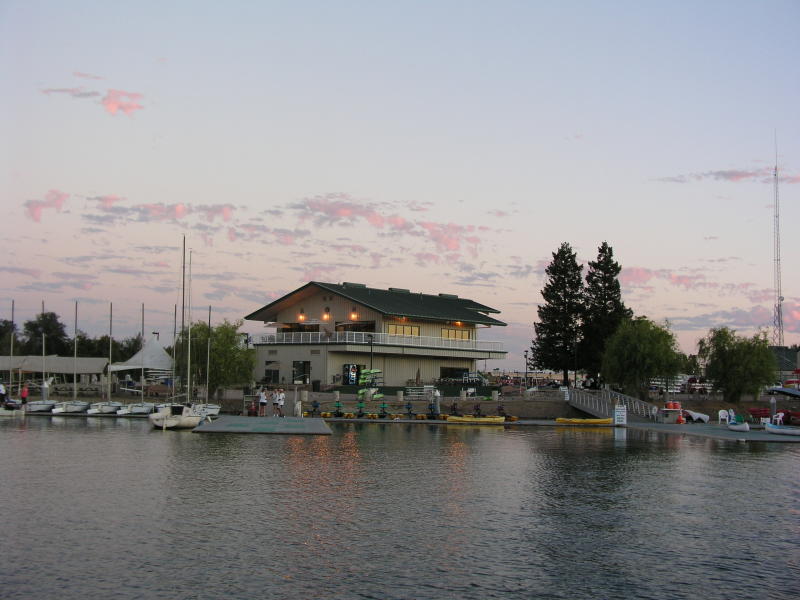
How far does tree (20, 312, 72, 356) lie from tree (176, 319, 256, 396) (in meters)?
60.0

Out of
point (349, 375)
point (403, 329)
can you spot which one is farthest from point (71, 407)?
point (403, 329)

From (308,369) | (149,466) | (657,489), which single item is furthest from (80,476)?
(308,369)

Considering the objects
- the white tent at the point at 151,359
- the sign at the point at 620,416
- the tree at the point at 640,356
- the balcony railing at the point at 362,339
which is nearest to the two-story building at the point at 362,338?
the balcony railing at the point at 362,339

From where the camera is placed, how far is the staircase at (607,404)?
6259 cm

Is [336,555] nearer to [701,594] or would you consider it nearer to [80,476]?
[701,594]

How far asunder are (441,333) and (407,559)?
69.8 m

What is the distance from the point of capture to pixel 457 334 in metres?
89.1

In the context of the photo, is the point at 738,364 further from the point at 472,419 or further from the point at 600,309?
the point at 472,419

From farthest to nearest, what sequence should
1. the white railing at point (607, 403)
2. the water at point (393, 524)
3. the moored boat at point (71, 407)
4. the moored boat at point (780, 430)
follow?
the moored boat at point (71, 407), the white railing at point (607, 403), the moored boat at point (780, 430), the water at point (393, 524)

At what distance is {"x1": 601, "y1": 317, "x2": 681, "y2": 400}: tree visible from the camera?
229ft

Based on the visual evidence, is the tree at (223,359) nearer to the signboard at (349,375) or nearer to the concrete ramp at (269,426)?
the signboard at (349,375)

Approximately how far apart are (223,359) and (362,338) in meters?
13.0

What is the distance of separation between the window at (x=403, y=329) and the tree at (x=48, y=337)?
224ft

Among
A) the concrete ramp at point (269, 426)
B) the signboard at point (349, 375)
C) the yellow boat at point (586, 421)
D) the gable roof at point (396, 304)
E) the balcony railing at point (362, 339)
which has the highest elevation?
the gable roof at point (396, 304)
